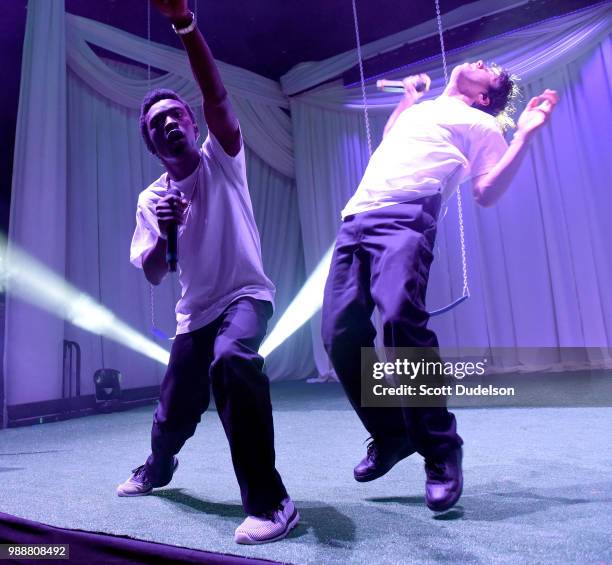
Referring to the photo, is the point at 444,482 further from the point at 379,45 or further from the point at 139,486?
the point at 379,45

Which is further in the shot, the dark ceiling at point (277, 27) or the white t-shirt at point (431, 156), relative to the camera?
the dark ceiling at point (277, 27)

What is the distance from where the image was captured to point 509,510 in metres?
1.53

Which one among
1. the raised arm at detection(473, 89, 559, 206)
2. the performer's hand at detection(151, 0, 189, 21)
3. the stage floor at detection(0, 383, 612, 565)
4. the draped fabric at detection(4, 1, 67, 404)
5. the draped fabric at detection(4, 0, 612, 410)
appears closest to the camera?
the stage floor at detection(0, 383, 612, 565)

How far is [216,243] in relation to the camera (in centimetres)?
171

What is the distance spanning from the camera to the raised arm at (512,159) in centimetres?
185

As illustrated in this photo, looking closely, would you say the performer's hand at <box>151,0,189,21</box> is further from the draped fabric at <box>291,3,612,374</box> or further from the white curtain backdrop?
the draped fabric at <box>291,3,612,374</box>

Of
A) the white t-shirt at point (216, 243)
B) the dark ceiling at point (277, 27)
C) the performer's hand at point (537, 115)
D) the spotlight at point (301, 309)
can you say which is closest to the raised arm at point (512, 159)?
the performer's hand at point (537, 115)

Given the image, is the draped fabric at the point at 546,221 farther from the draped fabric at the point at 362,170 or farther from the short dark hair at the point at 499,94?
the short dark hair at the point at 499,94

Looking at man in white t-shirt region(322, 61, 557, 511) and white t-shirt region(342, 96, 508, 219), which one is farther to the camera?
white t-shirt region(342, 96, 508, 219)

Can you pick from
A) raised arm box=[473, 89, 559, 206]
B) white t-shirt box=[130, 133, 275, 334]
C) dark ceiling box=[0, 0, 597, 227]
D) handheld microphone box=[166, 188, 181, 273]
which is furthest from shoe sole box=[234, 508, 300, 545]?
dark ceiling box=[0, 0, 597, 227]

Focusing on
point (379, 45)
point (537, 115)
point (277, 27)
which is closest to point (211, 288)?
point (537, 115)

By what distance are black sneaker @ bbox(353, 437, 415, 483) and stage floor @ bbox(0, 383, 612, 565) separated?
0.08m

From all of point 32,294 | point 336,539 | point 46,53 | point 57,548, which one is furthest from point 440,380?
point 46,53

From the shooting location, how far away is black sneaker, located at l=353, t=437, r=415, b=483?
1.80 m
